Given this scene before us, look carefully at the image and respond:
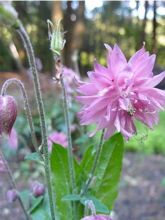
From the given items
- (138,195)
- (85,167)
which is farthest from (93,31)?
(85,167)

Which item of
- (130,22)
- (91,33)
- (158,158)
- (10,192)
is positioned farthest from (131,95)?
(91,33)

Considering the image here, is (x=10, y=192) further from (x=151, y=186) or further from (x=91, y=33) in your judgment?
(x=91, y=33)

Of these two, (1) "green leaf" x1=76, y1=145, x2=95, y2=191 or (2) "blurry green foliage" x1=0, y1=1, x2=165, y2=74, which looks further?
(2) "blurry green foliage" x1=0, y1=1, x2=165, y2=74

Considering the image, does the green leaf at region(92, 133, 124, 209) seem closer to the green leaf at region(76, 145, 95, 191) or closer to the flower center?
the green leaf at region(76, 145, 95, 191)

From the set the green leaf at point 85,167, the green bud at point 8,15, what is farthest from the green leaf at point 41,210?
the green bud at point 8,15

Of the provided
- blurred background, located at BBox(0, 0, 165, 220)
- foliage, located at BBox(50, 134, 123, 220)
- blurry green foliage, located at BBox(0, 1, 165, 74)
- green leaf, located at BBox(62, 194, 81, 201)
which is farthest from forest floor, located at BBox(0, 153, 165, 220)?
blurry green foliage, located at BBox(0, 1, 165, 74)

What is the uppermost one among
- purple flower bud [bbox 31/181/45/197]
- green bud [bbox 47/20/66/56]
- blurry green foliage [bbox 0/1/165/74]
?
blurry green foliage [bbox 0/1/165/74]

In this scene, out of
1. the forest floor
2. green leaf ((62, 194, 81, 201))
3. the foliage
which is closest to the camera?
green leaf ((62, 194, 81, 201))
